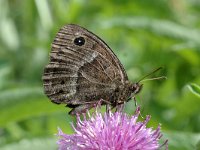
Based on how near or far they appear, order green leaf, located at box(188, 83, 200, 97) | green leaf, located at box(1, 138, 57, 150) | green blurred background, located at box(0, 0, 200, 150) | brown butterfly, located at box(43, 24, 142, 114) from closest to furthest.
Answer: green leaf, located at box(188, 83, 200, 97) → brown butterfly, located at box(43, 24, 142, 114) → green leaf, located at box(1, 138, 57, 150) → green blurred background, located at box(0, 0, 200, 150)

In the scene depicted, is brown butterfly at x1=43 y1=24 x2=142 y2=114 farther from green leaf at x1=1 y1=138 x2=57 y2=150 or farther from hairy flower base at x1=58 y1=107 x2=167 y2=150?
green leaf at x1=1 y1=138 x2=57 y2=150

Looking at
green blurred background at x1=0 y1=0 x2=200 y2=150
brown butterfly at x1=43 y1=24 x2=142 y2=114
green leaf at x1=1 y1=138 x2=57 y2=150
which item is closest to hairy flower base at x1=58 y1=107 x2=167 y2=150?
brown butterfly at x1=43 y1=24 x2=142 y2=114

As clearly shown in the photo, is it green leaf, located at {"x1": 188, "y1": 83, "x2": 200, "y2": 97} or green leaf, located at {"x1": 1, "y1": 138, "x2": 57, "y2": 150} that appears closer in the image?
green leaf, located at {"x1": 188, "y1": 83, "x2": 200, "y2": 97}

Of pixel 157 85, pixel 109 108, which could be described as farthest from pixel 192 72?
pixel 109 108

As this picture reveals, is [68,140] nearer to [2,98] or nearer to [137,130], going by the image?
[137,130]

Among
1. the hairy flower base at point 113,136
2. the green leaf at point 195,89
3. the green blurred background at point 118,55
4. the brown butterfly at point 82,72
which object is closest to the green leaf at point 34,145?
the green blurred background at point 118,55

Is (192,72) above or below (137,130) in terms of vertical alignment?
above
